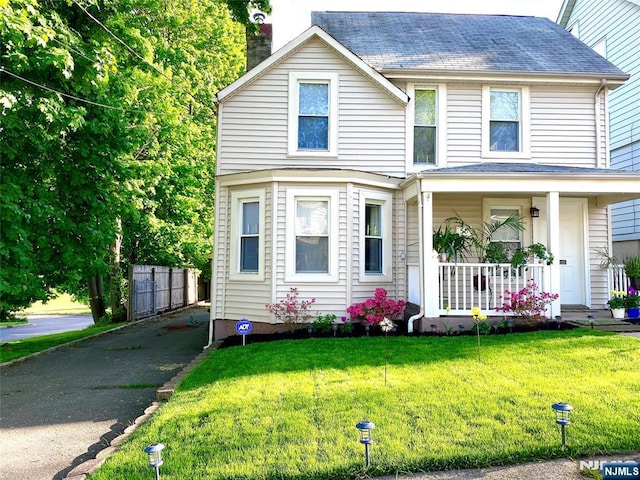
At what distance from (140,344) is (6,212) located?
4.42 m

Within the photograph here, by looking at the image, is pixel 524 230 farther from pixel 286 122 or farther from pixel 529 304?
pixel 286 122

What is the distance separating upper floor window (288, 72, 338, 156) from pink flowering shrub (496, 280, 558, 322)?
4786 millimetres

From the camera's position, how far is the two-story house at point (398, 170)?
909cm

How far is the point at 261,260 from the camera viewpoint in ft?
30.3

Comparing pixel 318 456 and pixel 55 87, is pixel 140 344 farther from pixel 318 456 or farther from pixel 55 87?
pixel 318 456

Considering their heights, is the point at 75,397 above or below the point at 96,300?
below

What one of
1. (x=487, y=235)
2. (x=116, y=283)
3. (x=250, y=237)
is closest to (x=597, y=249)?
(x=487, y=235)

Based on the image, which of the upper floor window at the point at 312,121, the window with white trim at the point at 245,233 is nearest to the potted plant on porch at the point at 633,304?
the upper floor window at the point at 312,121

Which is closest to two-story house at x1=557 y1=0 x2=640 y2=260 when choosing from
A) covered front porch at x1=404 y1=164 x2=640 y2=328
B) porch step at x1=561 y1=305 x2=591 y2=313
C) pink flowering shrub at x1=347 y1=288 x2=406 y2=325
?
covered front porch at x1=404 y1=164 x2=640 y2=328

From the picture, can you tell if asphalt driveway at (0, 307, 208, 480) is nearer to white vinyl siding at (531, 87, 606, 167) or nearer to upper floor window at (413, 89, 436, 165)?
upper floor window at (413, 89, 436, 165)

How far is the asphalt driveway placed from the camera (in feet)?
14.2

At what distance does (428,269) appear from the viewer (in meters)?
8.67

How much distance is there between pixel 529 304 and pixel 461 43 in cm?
707

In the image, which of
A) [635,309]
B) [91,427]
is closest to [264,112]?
Result: [91,427]
